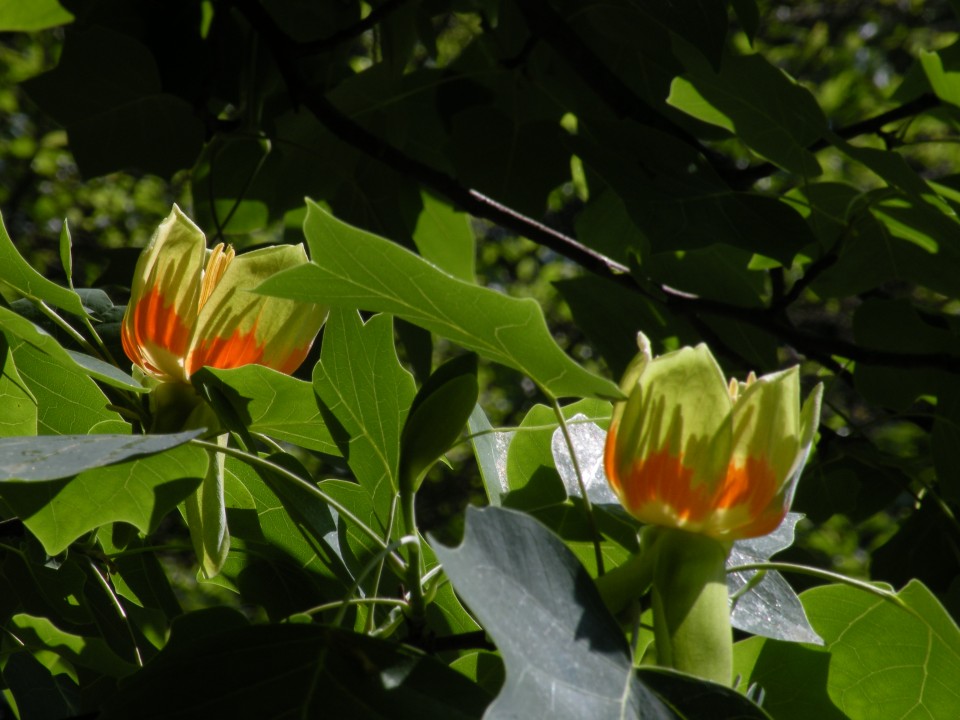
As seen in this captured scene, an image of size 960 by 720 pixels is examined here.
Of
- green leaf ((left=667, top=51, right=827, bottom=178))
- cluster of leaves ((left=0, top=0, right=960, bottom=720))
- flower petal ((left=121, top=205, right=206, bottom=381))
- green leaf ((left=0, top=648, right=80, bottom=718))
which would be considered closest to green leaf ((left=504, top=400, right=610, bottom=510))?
cluster of leaves ((left=0, top=0, right=960, bottom=720))

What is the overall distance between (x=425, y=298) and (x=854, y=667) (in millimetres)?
383

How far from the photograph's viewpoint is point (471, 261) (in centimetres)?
178

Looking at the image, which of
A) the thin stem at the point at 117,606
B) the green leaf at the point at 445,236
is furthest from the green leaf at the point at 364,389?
the green leaf at the point at 445,236

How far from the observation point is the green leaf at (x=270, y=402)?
0.60 metres

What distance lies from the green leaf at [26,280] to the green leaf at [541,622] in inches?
Answer: 12.8

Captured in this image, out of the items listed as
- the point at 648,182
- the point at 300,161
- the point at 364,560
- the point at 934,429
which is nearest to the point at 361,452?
the point at 364,560

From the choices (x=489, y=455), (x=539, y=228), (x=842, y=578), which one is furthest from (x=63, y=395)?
(x=539, y=228)

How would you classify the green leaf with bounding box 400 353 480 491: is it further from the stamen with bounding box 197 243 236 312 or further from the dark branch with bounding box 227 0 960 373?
the dark branch with bounding box 227 0 960 373

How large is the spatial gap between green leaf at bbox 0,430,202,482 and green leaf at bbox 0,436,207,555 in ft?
0.18

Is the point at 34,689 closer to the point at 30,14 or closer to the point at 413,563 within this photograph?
the point at 413,563

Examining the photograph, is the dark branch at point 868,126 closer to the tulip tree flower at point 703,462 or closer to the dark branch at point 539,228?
the dark branch at point 539,228

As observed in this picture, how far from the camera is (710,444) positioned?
533 millimetres

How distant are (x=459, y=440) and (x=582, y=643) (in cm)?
16

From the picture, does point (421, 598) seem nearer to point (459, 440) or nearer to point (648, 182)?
point (459, 440)
